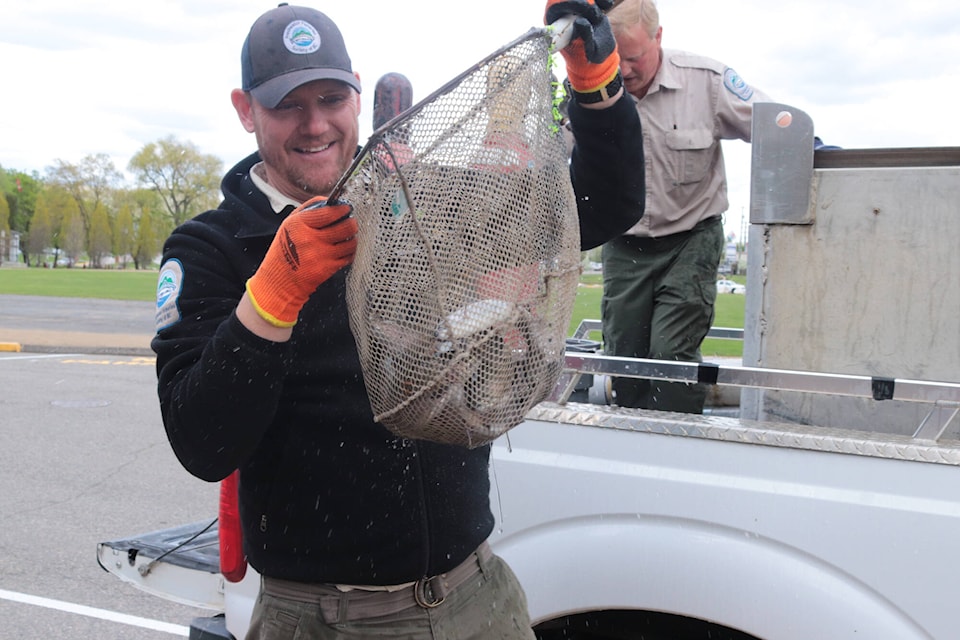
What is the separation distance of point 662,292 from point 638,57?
0.89m

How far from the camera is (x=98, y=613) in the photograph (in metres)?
4.48

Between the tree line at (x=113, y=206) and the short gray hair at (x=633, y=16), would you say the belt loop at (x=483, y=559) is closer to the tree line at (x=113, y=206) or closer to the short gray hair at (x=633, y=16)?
the short gray hair at (x=633, y=16)

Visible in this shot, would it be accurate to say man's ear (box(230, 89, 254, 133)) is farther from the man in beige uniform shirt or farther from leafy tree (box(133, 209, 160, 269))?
leafy tree (box(133, 209, 160, 269))

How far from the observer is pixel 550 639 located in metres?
Result: 2.39

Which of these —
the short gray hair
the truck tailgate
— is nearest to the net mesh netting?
the truck tailgate

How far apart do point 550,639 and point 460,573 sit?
602 millimetres

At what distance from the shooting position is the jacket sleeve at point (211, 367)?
1.61 meters

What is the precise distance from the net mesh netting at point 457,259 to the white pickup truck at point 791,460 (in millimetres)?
641

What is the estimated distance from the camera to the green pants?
3.41m

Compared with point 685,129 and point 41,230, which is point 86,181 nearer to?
point 41,230

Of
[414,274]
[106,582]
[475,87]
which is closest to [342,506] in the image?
[414,274]

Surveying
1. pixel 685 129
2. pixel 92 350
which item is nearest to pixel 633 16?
pixel 685 129

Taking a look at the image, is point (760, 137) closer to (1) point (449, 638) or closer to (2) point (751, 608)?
(2) point (751, 608)

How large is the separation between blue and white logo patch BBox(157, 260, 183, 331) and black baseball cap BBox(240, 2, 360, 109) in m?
0.39
